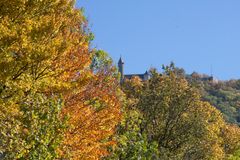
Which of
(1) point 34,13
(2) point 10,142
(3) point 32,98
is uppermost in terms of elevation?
(1) point 34,13

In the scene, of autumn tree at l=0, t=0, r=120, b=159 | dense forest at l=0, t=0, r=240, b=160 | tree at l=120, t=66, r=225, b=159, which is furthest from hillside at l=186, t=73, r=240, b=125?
autumn tree at l=0, t=0, r=120, b=159

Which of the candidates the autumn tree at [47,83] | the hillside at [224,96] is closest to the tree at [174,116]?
the autumn tree at [47,83]

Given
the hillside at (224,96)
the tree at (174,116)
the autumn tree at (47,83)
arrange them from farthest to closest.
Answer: the hillside at (224,96) → the tree at (174,116) → the autumn tree at (47,83)

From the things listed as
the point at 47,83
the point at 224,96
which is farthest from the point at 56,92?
the point at 224,96

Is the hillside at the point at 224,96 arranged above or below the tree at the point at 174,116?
above

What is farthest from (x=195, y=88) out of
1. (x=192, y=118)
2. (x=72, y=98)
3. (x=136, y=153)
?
(x=72, y=98)

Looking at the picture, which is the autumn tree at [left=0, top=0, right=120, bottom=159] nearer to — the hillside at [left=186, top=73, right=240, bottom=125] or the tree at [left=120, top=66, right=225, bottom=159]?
the tree at [left=120, top=66, right=225, bottom=159]

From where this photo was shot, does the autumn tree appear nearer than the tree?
Yes

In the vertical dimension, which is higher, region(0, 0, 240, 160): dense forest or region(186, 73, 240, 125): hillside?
region(186, 73, 240, 125): hillside

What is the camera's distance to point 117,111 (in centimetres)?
2153

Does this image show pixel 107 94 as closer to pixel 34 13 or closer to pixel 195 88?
pixel 34 13

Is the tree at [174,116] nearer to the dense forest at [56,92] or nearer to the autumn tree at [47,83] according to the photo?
the dense forest at [56,92]

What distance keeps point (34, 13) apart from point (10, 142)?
19.4ft

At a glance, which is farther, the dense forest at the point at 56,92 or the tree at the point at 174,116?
the tree at the point at 174,116
